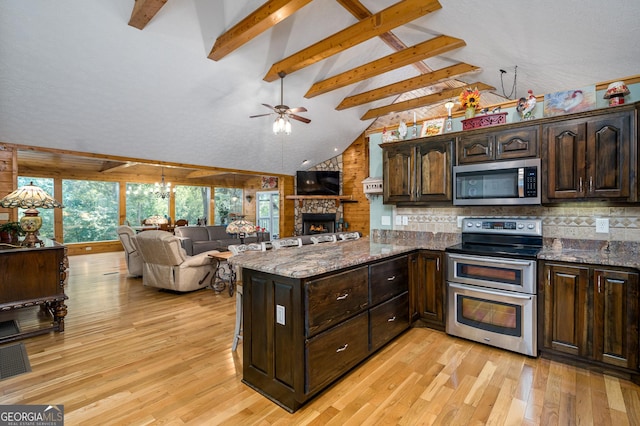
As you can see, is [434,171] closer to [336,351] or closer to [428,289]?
[428,289]

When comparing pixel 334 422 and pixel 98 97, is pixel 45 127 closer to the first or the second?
pixel 98 97

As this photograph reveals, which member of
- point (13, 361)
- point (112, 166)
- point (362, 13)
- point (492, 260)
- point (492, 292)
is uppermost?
point (362, 13)

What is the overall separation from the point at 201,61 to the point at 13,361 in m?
4.01

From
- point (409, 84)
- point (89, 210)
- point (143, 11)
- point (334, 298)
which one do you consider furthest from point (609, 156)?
point (89, 210)

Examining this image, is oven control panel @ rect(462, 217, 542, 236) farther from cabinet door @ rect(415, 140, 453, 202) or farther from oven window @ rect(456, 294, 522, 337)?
oven window @ rect(456, 294, 522, 337)

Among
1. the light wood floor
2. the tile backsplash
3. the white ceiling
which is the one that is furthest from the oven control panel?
the white ceiling

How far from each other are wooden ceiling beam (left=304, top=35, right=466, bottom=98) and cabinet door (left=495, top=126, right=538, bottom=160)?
1.96 m

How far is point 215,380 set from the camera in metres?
2.28

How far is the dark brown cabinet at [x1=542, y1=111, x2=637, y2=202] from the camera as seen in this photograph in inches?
91.0

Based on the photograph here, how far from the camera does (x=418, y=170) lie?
3.29 m

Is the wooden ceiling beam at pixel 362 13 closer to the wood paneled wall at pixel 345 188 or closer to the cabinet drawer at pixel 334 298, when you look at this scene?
the cabinet drawer at pixel 334 298

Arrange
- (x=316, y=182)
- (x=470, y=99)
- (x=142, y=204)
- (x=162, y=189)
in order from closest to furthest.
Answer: (x=470, y=99), (x=316, y=182), (x=162, y=189), (x=142, y=204)

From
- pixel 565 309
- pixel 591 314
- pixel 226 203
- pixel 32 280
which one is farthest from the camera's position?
pixel 226 203

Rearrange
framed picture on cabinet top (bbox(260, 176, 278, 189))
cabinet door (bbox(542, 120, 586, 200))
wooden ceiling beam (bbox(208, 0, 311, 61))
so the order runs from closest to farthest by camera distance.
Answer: cabinet door (bbox(542, 120, 586, 200)) < wooden ceiling beam (bbox(208, 0, 311, 61)) < framed picture on cabinet top (bbox(260, 176, 278, 189))
